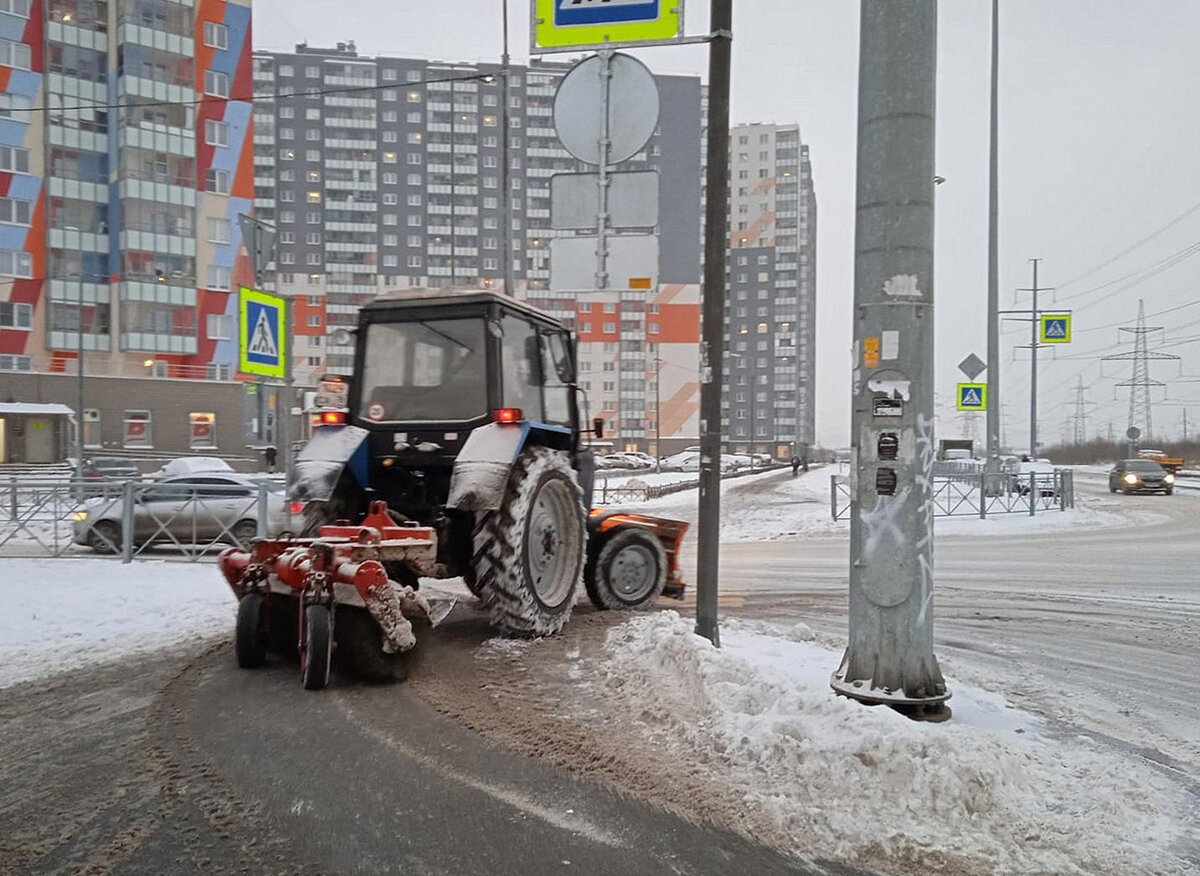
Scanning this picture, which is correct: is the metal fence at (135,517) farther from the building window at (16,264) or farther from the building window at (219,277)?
the building window at (219,277)

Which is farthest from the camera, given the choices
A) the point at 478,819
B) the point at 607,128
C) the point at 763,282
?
the point at 763,282

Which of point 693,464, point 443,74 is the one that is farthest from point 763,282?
point 693,464

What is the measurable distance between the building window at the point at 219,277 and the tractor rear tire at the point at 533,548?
4964cm

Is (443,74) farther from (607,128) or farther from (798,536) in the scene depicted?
(607,128)

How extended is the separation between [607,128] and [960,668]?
4629 mm

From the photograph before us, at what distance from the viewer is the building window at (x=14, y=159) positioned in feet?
152

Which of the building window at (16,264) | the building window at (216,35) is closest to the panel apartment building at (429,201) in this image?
the building window at (216,35)

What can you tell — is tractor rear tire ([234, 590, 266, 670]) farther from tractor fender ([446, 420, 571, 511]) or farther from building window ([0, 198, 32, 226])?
building window ([0, 198, 32, 226])

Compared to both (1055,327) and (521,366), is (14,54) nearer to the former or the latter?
(1055,327)

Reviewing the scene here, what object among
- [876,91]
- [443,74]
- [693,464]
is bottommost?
[693,464]

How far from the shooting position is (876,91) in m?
4.93

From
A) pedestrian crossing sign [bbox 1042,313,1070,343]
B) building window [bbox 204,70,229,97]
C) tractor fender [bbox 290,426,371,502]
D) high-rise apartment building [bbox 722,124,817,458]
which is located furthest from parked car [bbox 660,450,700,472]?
high-rise apartment building [bbox 722,124,817,458]

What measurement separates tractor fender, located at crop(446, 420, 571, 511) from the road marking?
1845 mm

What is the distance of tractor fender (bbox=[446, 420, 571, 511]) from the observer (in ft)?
20.7
